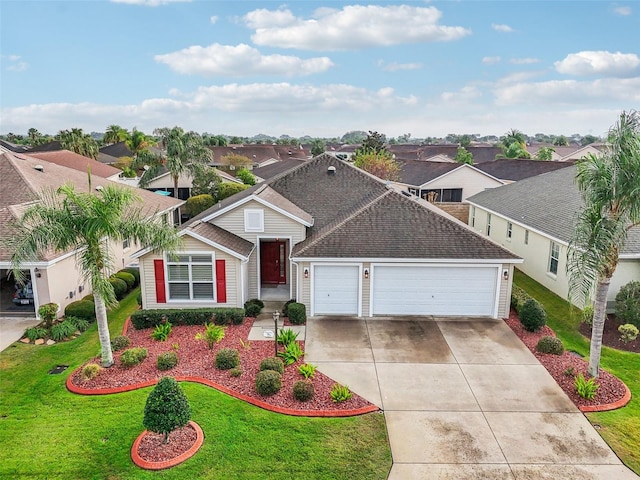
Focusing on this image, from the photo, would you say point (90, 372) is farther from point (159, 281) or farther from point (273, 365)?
point (159, 281)

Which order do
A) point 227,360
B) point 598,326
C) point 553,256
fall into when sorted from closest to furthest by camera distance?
1. point 598,326
2. point 227,360
3. point 553,256

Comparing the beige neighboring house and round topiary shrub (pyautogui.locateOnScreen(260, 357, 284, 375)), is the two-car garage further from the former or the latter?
the beige neighboring house

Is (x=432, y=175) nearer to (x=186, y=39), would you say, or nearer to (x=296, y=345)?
(x=186, y=39)

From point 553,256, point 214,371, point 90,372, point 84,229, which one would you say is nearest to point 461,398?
point 214,371

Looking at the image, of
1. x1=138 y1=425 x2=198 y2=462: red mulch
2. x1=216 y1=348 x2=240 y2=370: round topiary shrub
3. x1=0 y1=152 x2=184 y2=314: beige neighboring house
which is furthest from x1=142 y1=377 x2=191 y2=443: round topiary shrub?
x1=0 y1=152 x2=184 y2=314: beige neighboring house

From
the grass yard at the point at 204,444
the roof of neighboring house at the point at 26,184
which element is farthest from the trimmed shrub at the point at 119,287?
the grass yard at the point at 204,444

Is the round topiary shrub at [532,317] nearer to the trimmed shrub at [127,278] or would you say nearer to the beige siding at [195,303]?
the beige siding at [195,303]

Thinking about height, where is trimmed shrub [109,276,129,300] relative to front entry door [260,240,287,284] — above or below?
below
